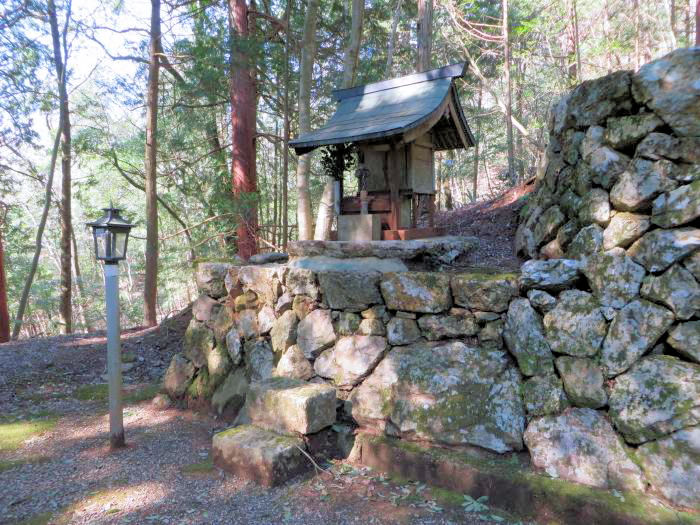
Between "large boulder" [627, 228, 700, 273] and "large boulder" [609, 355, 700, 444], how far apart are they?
62cm

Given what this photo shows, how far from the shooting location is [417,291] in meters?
3.61

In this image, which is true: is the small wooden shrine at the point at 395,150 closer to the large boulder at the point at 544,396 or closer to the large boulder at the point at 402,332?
the large boulder at the point at 402,332

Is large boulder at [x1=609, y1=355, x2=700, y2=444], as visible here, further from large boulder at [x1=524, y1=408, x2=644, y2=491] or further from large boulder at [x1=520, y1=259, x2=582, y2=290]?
large boulder at [x1=520, y1=259, x2=582, y2=290]

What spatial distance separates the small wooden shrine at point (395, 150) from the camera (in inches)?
171

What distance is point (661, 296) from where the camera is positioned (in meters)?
2.68

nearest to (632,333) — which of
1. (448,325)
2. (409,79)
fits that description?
(448,325)

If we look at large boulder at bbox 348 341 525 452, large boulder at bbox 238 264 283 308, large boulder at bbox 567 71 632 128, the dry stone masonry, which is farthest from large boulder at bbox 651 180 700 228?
large boulder at bbox 238 264 283 308

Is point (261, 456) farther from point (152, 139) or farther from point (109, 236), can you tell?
point (152, 139)

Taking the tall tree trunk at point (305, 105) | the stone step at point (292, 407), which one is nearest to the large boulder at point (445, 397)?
the stone step at point (292, 407)

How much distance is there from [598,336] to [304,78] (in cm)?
564

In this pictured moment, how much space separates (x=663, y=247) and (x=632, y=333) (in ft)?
2.00

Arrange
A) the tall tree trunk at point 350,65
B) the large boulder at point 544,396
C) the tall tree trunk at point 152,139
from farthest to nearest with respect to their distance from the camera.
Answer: the tall tree trunk at point 152,139 → the tall tree trunk at point 350,65 → the large boulder at point 544,396

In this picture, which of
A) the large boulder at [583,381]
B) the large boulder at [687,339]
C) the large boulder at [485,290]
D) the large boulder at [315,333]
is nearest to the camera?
the large boulder at [687,339]

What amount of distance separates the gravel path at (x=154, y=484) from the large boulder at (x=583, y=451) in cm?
61
